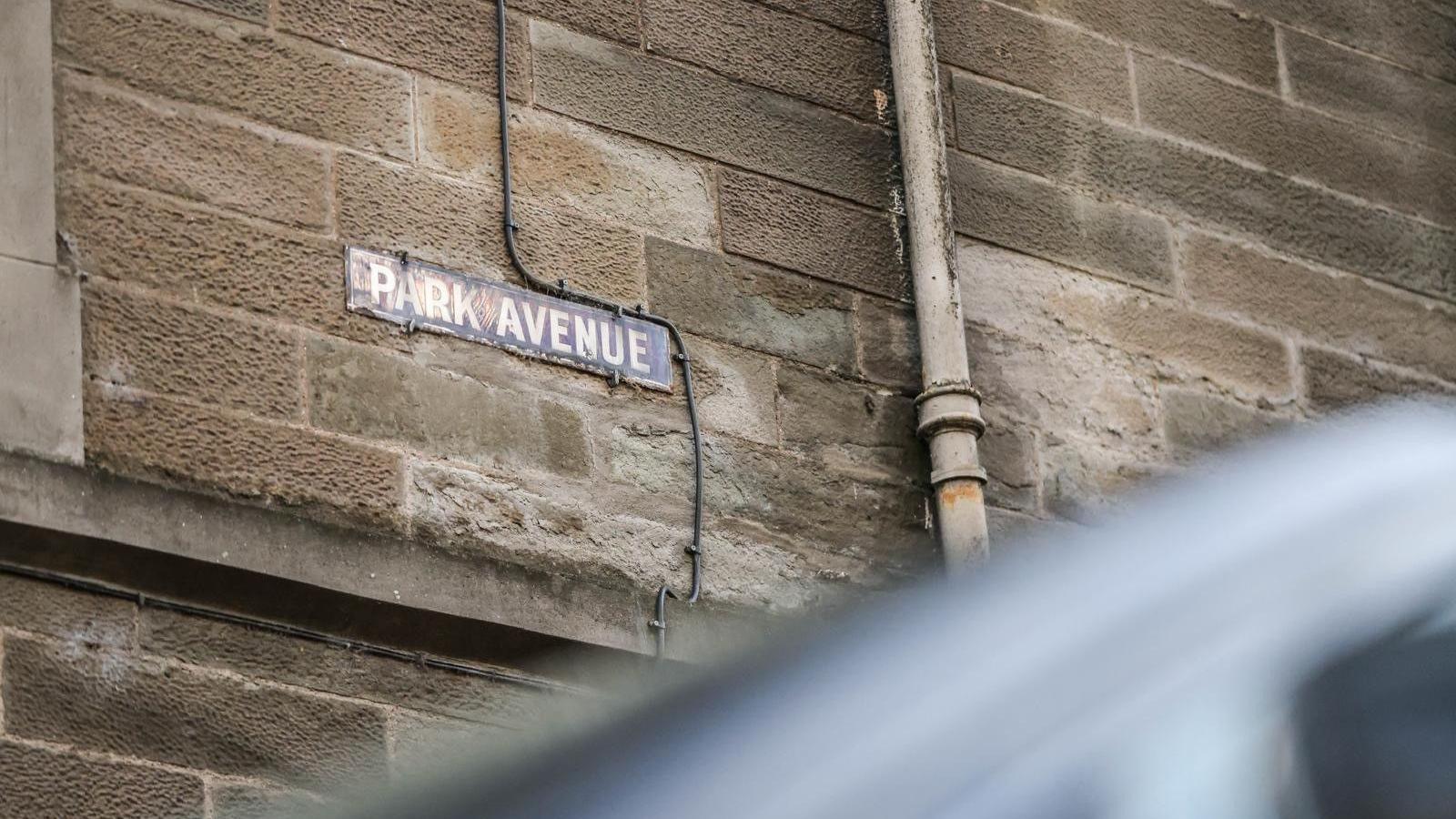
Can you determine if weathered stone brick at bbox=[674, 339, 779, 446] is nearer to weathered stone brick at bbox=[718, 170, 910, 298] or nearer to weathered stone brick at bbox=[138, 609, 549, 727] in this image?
weathered stone brick at bbox=[718, 170, 910, 298]

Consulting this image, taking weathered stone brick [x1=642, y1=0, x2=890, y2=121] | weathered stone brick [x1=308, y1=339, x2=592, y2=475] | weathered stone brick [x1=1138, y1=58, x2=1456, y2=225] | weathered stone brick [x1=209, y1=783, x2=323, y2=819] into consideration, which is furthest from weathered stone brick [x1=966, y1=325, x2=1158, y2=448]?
weathered stone brick [x1=209, y1=783, x2=323, y2=819]

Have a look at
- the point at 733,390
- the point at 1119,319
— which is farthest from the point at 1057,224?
the point at 733,390

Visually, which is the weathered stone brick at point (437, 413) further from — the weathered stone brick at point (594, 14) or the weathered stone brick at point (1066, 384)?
the weathered stone brick at point (1066, 384)

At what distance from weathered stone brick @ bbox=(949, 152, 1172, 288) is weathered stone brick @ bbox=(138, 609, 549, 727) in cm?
166

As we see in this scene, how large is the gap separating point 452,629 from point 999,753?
2163 mm

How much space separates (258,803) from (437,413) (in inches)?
33.2

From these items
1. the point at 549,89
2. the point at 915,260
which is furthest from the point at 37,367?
the point at 915,260

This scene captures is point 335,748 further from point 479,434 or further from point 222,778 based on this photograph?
point 479,434

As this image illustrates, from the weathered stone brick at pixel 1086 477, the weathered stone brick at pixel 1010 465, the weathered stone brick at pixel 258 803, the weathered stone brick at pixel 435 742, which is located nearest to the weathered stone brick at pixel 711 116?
the weathered stone brick at pixel 1010 465

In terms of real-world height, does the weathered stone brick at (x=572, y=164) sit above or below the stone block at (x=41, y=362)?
above

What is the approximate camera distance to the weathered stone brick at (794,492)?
4422 millimetres

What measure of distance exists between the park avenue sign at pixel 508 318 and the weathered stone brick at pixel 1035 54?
3.98 feet

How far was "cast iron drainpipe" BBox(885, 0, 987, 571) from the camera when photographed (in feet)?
15.4

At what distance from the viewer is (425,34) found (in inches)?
179
